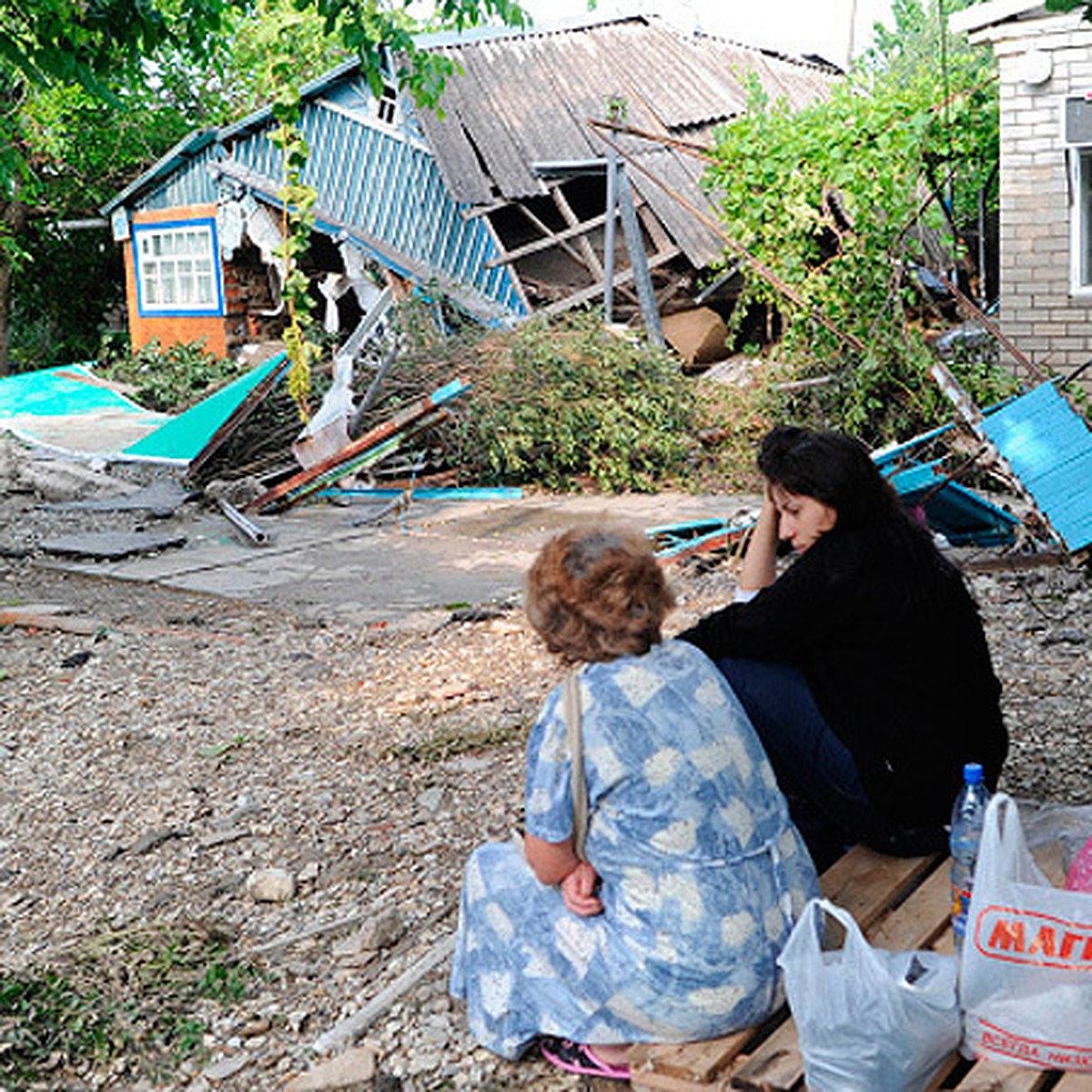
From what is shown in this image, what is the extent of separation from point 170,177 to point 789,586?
19.5 meters

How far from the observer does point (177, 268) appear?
2103cm

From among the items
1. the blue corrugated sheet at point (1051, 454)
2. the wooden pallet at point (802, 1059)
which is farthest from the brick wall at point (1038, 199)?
the wooden pallet at point (802, 1059)

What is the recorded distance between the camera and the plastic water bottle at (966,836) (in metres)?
2.75

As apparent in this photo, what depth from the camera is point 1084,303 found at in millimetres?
10844

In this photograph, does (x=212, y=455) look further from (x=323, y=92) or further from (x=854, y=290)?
(x=323, y=92)

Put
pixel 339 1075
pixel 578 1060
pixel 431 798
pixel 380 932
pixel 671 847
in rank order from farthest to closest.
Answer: pixel 431 798 < pixel 380 932 < pixel 339 1075 < pixel 578 1060 < pixel 671 847

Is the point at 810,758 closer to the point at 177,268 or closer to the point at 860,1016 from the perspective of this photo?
the point at 860,1016

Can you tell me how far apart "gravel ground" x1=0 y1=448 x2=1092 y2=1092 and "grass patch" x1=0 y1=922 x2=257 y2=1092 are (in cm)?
3

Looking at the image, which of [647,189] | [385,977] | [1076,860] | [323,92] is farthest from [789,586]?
[323,92]

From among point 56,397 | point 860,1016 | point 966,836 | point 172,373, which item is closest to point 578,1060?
point 860,1016

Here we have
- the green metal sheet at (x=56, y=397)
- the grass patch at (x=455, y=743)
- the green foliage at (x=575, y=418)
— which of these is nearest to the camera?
the grass patch at (x=455, y=743)

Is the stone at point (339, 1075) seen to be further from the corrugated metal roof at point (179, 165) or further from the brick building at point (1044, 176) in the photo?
the corrugated metal roof at point (179, 165)

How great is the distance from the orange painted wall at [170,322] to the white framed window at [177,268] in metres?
0.09

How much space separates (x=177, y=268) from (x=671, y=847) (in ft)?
65.3
